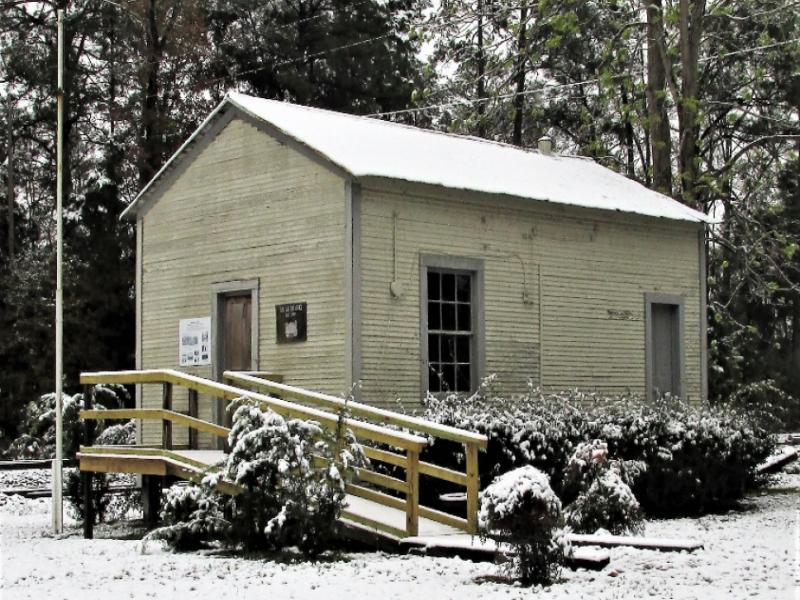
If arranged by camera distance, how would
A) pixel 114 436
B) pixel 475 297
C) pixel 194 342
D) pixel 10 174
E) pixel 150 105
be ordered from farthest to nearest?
pixel 10 174, pixel 150 105, pixel 194 342, pixel 475 297, pixel 114 436

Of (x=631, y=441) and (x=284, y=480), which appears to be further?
(x=631, y=441)

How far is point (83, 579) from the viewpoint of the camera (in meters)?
10.9

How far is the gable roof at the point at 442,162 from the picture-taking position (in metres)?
17.5

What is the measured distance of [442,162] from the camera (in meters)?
18.9

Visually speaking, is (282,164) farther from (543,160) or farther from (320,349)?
(543,160)

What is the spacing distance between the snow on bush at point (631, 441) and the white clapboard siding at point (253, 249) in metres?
1.97

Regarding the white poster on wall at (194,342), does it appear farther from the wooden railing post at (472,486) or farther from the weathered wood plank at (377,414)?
the wooden railing post at (472,486)

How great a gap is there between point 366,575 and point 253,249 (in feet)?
26.7

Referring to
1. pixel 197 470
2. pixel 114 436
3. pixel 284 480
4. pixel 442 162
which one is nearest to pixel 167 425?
pixel 197 470

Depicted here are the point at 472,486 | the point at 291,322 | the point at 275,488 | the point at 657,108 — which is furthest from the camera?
the point at 657,108

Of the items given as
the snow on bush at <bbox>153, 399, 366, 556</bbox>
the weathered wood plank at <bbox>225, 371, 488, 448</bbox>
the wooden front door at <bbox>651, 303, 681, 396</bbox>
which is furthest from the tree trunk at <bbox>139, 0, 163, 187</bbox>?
the snow on bush at <bbox>153, 399, 366, 556</bbox>

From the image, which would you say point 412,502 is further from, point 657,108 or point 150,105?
point 150,105

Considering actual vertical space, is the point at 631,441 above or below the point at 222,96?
below

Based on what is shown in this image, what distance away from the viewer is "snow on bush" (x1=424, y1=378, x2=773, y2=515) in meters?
15.3
